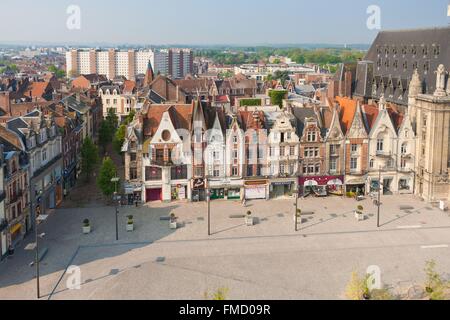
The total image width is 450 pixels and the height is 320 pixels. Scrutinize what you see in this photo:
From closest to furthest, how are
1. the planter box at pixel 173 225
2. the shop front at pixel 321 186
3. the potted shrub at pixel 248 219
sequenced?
the planter box at pixel 173 225, the potted shrub at pixel 248 219, the shop front at pixel 321 186

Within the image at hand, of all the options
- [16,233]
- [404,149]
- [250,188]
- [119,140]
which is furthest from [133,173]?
[404,149]

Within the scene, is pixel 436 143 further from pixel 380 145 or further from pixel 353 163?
pixel 353 163

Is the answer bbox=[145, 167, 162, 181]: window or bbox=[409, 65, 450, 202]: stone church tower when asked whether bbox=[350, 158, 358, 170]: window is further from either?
bbox=[145, 167, 162, 181]: window

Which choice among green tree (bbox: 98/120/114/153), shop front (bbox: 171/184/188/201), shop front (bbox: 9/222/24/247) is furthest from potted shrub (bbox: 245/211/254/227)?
green tree (bbox: 98/120/114/153)

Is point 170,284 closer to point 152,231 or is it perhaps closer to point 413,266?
point 152,231

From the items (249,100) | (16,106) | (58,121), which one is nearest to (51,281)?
(58,121)

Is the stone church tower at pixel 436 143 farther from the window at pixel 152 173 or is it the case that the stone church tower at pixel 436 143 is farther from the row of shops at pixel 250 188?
the window at pixel 152 173

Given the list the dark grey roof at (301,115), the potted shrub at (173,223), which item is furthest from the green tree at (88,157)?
the dark grey roof at (301,115)
